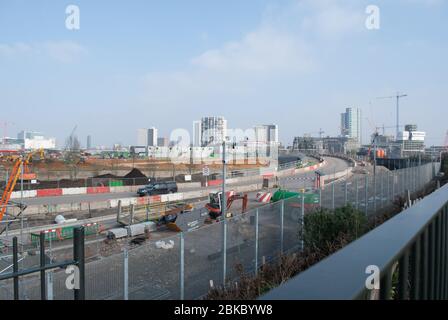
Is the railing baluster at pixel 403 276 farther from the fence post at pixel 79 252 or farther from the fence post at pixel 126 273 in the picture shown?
the fence post at pixel 126 273

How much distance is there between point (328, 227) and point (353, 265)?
940cm

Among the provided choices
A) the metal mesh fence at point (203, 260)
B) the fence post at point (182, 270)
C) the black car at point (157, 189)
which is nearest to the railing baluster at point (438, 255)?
the fence post at point (182, 270)

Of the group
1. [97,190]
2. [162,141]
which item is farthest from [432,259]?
Result: [162,141]

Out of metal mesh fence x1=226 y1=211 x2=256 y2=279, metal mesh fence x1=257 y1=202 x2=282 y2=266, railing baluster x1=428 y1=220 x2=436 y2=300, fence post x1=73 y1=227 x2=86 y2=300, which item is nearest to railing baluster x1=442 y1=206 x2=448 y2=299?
railing baluster x1=428 y1=220 x2=436 y2=300

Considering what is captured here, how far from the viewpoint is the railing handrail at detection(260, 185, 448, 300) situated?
121 centimetres

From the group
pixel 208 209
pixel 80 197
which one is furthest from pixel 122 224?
pixel 80 197

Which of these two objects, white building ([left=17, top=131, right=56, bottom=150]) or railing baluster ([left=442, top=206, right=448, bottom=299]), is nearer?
railing baluster ([left=442, top=206, right=448, bottom=299])

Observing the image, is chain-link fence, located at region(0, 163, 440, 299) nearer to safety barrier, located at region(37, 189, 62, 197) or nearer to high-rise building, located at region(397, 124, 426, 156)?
safety barrier, located at region(37, 189, 62, 197)

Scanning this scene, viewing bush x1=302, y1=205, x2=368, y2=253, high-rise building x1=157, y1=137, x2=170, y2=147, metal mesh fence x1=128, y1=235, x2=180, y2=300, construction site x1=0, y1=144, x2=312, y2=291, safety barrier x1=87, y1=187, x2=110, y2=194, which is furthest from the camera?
high-rise building x1=157, y1=137, x2=170, y2=147

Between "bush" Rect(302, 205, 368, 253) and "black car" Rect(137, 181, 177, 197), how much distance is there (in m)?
30.4

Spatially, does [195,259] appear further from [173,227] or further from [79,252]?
[173,227]

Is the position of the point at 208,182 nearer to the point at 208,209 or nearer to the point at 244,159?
the point at 208,209

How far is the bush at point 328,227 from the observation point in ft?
33.7

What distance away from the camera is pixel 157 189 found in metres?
40.0
